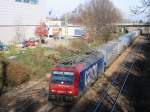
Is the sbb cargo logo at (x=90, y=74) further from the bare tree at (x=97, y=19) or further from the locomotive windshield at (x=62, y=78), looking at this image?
the bare tree at (x=97, y=19)

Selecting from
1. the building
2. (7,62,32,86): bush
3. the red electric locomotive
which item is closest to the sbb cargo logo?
the red electric locomotive

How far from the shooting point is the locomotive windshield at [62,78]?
19.9 meters

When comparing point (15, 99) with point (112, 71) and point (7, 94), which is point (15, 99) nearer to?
point (7, 94)

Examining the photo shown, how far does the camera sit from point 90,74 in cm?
2314

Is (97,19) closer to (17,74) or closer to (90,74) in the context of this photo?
(17,74)

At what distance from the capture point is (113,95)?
75.7ft

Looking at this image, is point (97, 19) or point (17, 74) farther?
point (97, 19)

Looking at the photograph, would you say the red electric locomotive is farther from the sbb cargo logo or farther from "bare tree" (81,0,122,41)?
"bare tree" (81,0,122,41)

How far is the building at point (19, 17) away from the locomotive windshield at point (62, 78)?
4121cm

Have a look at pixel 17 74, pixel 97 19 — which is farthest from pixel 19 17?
pixel 17 74

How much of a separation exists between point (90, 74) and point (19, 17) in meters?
47.3

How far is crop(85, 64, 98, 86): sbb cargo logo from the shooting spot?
22.0 metres

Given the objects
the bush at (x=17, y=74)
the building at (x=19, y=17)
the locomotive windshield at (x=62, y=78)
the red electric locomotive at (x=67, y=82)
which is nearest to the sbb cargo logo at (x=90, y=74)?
the red electric locomotive at (x=67, y=82)

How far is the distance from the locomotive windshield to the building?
41210 mm
